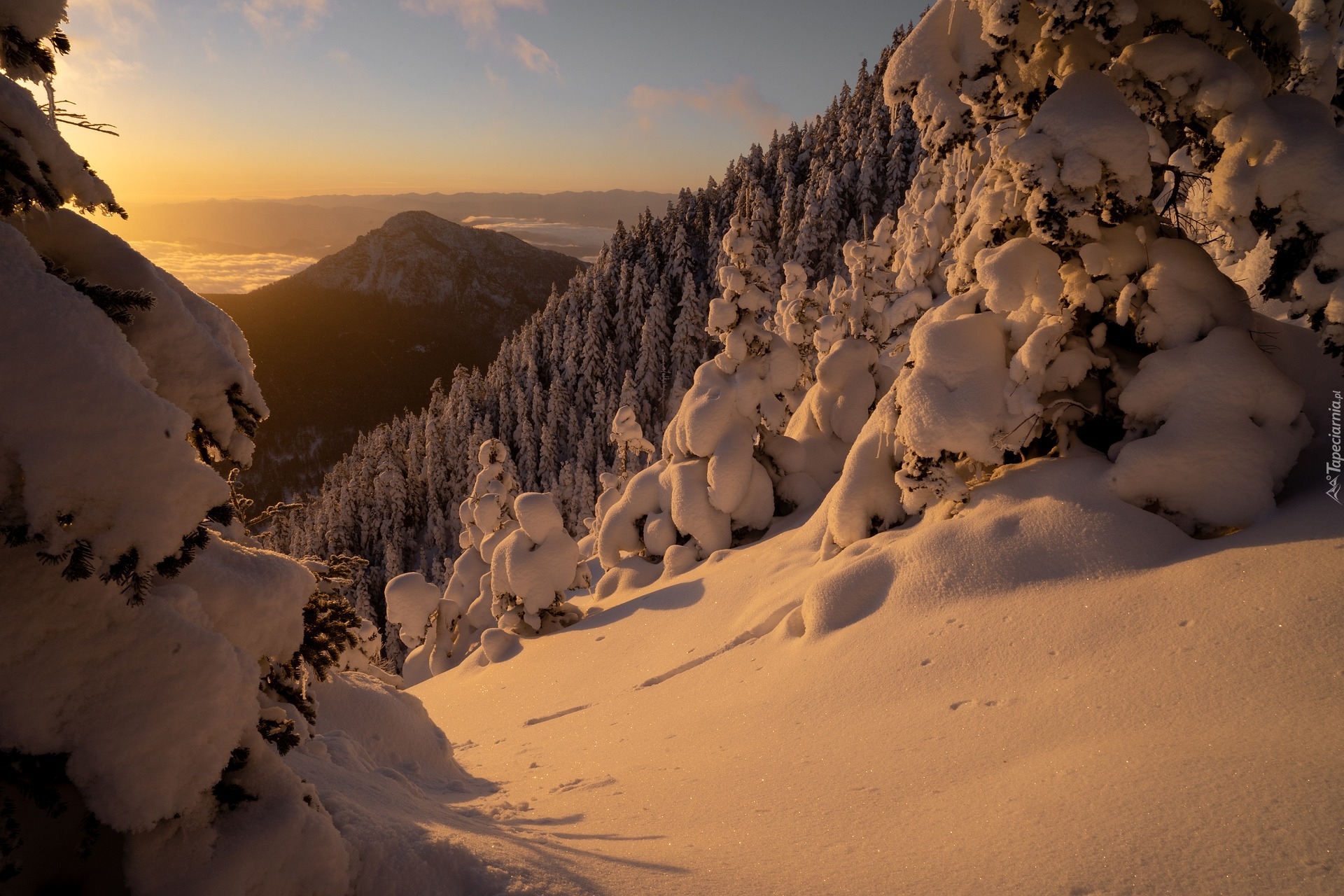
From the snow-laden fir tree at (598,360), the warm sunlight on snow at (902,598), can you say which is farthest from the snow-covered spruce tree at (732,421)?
the snow-laden fir tree at (598,360)

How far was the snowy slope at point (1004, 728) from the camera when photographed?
2719 mm

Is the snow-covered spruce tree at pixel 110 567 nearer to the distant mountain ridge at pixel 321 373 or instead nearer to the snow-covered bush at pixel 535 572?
the snow-covered bush at pixel 535 572

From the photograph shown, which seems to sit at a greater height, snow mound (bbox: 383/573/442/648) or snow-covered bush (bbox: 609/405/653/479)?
snow-covered bush (bbox: 609/405/653/479)

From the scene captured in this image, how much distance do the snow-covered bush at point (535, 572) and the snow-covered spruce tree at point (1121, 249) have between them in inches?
353

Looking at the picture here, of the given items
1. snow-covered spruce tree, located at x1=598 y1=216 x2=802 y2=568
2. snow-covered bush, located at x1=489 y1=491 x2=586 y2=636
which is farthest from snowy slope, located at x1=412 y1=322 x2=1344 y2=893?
snow-covered spruce tree, located at x1=598 y1=216 x2=802 y2=568

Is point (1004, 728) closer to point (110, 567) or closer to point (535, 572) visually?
point (110, 567)

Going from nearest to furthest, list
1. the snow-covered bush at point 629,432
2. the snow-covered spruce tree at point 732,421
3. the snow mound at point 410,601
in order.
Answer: the snow-covered spruce tree at point 732,421, the snow mound at point 410,601, the snow-covered bush at point 629,432

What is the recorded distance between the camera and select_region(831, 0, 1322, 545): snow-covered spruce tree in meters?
5.59

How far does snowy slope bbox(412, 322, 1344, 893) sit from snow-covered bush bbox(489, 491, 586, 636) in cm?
630

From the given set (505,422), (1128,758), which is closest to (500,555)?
(1128,758)

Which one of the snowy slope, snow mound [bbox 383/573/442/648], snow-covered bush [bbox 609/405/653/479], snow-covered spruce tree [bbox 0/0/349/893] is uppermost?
snow-covered spruce tree [bbox 0/0/349/893]

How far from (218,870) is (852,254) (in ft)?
79.1

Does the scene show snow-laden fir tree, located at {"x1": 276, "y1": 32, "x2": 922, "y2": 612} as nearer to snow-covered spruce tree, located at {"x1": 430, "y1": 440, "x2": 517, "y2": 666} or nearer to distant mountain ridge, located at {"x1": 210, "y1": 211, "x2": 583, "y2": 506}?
snow-covered spruce tree, located at {"x1": 430, "y1": 440, "x2": 517, "y2": 666}

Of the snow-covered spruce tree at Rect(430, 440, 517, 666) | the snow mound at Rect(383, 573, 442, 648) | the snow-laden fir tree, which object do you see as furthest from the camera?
the snow-laden fir tree
